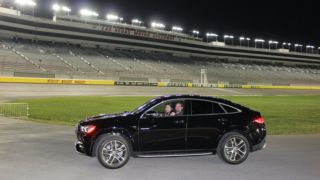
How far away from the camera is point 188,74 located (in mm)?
81438

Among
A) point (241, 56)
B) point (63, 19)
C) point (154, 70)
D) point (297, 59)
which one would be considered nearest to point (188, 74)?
point (154, 70)

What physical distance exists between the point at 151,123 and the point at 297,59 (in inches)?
5212

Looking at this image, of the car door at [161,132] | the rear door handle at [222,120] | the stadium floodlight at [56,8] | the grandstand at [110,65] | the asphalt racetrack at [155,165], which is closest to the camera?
the asphalt racetrack at [155,165]

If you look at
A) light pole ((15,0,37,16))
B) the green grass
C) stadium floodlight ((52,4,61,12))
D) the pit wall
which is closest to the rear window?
the green grass

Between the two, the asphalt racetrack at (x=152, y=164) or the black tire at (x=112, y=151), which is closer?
the asphalt racetrack at (x=152, y=164)

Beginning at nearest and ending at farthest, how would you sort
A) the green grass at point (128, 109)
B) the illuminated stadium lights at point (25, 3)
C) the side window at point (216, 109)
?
1. the side window at point (216, 109)
2. the green grass at point (128, 109)
3. the illuminated stadium lights at point (25, 3)

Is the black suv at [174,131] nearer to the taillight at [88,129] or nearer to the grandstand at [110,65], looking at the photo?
the taillight at [88,129]

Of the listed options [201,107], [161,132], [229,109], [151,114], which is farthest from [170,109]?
[229,109]

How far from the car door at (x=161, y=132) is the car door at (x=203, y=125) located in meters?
0.18

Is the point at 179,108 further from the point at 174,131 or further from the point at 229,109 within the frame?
the point at 229,109

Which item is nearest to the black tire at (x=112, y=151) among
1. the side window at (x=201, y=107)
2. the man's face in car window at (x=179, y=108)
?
the man's face in car window at (x=179, y=108)

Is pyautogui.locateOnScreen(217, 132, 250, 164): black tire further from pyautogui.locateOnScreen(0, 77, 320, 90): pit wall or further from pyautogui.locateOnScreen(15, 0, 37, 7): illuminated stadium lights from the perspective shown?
pyautogui.locateOnScreen(15, 0, 37, 7): illuminated stadium lights

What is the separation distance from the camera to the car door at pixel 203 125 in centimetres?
943

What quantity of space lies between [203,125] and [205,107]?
482 mm
